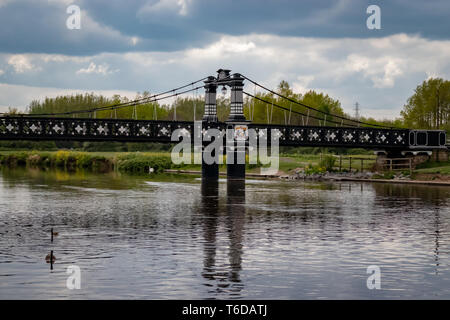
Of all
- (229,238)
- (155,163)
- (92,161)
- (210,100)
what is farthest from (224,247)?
(92,161)

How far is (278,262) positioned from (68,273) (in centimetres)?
630

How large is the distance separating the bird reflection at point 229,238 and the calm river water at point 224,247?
0.05 m

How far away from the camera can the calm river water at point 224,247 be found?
18.3 m

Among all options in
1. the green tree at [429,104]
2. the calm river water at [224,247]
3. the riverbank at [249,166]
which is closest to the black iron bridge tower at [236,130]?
the riverbank at [249,166]

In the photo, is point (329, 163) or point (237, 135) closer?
point (237, 135)

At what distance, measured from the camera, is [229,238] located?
27234mm

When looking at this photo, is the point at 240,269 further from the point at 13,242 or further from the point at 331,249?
the point at 13,242

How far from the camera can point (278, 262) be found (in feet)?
72.2

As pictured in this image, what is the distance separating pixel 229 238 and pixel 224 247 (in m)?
2.37

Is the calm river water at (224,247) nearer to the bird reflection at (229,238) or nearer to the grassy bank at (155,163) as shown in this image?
the bird reflection at (229,238)

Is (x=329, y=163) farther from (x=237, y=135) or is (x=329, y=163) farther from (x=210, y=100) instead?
(x=237, y=135)

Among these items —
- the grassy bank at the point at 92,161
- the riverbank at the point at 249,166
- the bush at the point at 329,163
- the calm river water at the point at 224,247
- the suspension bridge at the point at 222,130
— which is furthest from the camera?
the grassy bank at the point at 92,161

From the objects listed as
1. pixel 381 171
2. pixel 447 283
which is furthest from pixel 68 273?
pixel 381 171
